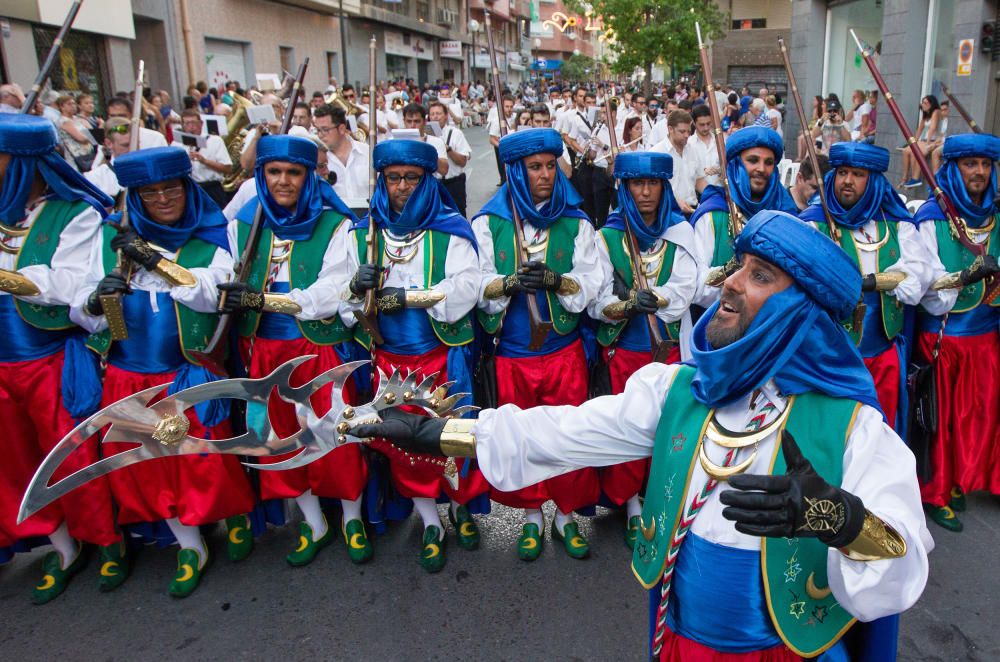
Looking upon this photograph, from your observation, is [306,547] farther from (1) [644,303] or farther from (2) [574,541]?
(1) [644,303]

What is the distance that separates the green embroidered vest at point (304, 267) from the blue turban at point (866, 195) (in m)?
2.61

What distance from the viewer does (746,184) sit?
4.40 m

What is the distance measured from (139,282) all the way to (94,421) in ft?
5.78

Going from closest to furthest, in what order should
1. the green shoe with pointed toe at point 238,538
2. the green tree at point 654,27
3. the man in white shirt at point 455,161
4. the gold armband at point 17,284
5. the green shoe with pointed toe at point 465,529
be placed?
the gold armband at point 17,284 → the green shoe with pointed toe at point 238,538 → the green shoe with pointed toe at point 465,529 → the man in white shirt at point 455,161 → the green tree at point 654,27

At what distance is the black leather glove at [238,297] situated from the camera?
3615mm

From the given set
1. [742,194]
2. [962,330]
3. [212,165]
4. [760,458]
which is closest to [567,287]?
[742,194]

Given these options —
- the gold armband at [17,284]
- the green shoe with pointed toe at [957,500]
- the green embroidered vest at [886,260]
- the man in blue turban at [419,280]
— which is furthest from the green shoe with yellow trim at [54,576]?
the green shoe with pointed toe at [957,500]

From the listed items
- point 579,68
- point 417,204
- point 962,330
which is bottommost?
point 962,330

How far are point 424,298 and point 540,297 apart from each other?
2.06ft

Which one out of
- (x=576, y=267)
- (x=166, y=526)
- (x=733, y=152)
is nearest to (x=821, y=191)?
(x=733, y=152)

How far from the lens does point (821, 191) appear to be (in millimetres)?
4285

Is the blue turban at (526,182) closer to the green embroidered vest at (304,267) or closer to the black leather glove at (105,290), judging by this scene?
the green embroidered vest at (304,267)

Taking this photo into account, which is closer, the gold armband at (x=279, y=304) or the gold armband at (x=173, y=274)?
the gold armband at (x=173, y=274)

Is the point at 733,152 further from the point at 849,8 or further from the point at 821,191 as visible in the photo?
the point at 849,8
